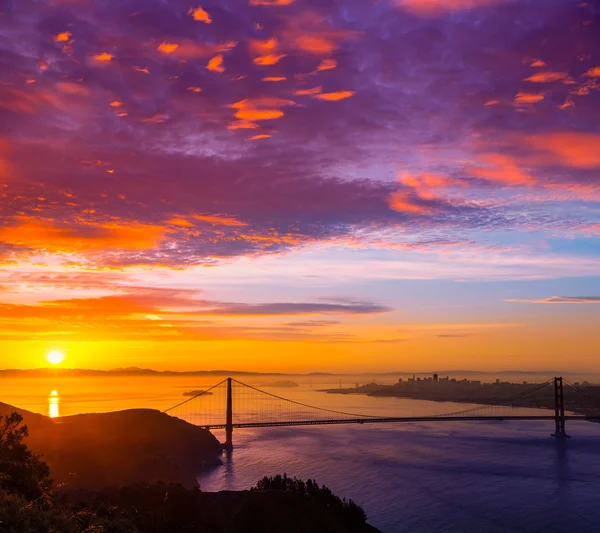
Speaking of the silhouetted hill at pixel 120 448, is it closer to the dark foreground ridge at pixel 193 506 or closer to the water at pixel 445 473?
the water at pixel 445 473

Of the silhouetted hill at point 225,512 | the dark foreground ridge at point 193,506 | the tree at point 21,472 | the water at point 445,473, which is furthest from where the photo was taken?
the water at point 445,473

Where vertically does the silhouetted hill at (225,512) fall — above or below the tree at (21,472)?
below

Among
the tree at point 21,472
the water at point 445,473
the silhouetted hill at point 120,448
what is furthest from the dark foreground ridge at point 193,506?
the silhouetted hill at point 120,448

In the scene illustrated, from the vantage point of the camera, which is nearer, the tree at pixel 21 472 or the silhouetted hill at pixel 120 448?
the tree at pixel 21 472

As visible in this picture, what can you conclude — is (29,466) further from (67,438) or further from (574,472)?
(574,472)

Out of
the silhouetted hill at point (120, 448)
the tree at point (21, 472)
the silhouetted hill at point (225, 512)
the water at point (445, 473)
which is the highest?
the tree at point (21, 472)

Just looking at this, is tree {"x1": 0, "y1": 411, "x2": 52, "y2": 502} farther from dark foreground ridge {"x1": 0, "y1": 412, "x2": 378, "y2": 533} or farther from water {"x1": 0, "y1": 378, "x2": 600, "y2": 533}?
water {"x1": 0, "y1": 378, "x2": 600, "y2": 533}

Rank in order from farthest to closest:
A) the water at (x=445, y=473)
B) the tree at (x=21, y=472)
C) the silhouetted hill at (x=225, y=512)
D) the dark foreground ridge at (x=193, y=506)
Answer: the water at (x=445, y=473), the silhouetted hill at (x=225, y=512), the dark foreground ridge at (x=193, y=506), the tree at (x=21, y=472)

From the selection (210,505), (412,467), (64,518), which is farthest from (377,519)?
(64,518)
